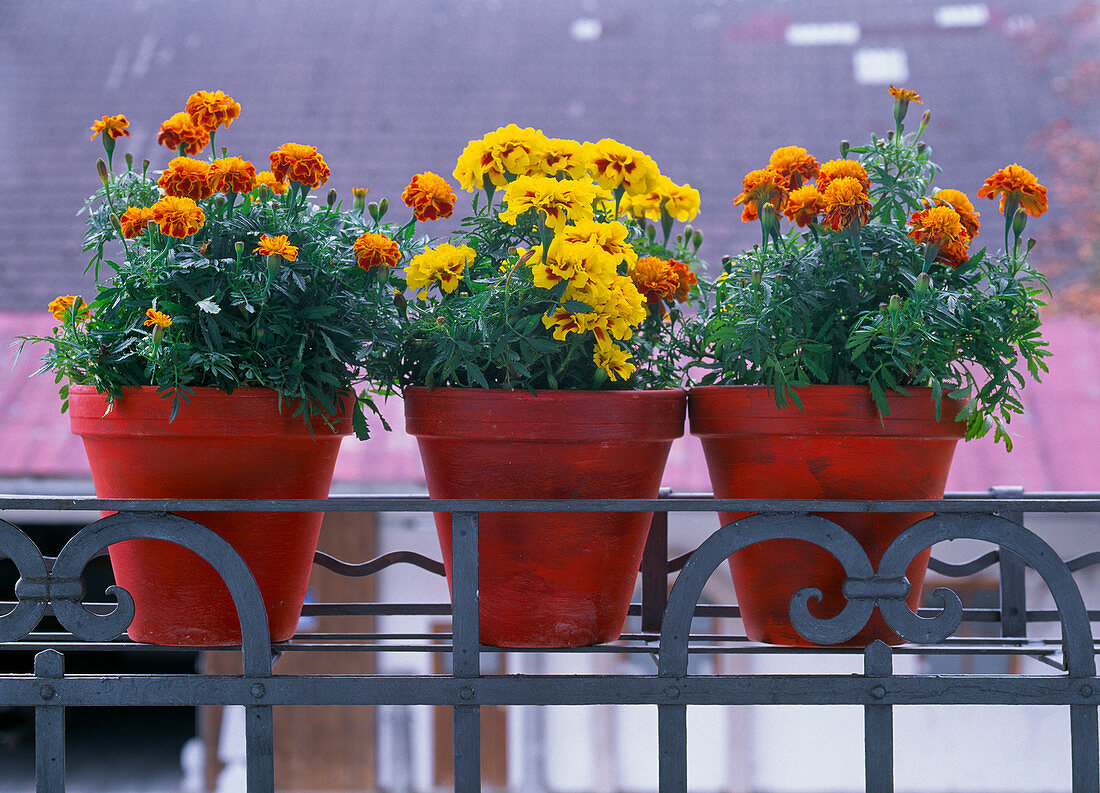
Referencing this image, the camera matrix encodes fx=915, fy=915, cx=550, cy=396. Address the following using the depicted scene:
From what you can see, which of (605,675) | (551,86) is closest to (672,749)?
(605,675)

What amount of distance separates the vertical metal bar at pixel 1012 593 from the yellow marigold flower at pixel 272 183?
2.73ft

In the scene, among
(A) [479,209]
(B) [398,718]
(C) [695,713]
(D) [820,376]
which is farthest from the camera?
(B) [398,718]

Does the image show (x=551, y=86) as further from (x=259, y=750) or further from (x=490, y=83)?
(x=259, y=750)

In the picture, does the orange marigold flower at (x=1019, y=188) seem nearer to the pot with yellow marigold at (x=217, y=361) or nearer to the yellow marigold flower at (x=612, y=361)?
the yellow marigold flower at (x=612, y=361)

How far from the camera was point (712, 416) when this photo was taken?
Result: 0.86m

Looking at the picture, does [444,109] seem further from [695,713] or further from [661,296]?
[661,296]

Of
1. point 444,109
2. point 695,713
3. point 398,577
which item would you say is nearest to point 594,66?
point 444,109

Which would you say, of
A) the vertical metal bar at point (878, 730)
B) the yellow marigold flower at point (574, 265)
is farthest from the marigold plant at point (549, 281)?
the vertical metal bar at point (878, 730)

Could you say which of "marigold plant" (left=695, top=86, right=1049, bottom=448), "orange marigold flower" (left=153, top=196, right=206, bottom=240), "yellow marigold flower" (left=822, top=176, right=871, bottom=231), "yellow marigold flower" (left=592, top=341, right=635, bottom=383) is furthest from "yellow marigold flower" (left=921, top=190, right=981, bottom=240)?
"orange marigold flower" (left=153, top=196, right=206, bottom=240)

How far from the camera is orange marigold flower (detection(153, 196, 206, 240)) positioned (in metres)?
0.77

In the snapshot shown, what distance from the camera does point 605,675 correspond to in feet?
2.40

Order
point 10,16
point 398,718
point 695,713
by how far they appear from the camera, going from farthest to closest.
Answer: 1. point 10,16
2. point 398,718
3. point 695,713

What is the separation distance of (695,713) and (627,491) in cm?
309

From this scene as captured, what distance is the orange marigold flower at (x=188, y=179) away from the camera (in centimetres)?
79
